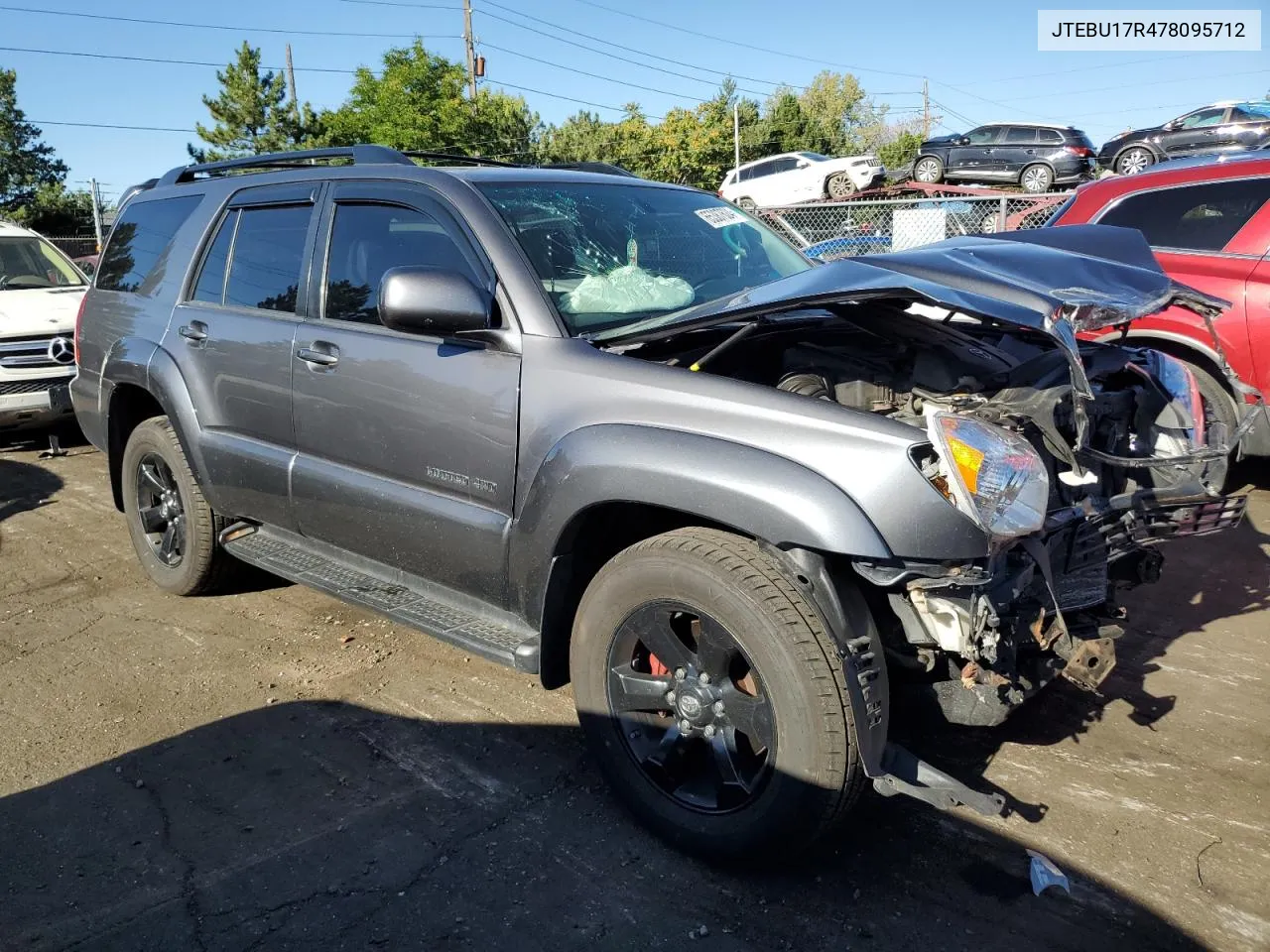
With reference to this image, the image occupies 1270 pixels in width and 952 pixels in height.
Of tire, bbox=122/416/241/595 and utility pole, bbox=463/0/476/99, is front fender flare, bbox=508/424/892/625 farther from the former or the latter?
utility pole, bbox=463/0/476/99

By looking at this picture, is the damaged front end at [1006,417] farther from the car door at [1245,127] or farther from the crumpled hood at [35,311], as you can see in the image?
the car door at [1245,127]

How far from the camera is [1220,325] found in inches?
227

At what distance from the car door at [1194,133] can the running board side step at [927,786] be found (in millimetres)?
18770

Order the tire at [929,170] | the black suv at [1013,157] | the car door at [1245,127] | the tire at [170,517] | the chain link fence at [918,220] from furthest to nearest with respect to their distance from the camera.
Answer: the tire at [929,170] → the black suv at [1013,157] → the car door at [1245,127] → the chain link fence at [918,220] → the tire at [170,517]

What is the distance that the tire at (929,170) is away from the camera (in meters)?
23.0

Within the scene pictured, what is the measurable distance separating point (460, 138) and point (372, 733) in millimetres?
40723

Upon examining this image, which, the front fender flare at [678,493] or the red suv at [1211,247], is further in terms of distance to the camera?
the red suv at [1211,247]

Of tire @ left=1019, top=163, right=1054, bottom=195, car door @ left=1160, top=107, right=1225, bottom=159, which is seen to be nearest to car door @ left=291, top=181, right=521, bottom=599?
car door @ left=1160, top=107, right=1225, bottom=159

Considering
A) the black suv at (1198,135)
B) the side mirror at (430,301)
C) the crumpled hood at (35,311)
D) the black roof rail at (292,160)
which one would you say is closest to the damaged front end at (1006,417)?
the side mirror at (430,301)

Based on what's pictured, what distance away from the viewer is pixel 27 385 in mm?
7938

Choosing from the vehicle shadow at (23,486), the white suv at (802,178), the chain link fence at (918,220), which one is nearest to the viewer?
the vehicle shadow at (23,486)

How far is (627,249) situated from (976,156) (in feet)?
69.5

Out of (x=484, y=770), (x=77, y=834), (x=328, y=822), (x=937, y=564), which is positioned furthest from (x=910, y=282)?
(x=77, y=834)

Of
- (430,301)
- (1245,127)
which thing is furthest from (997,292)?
(1245,127)
